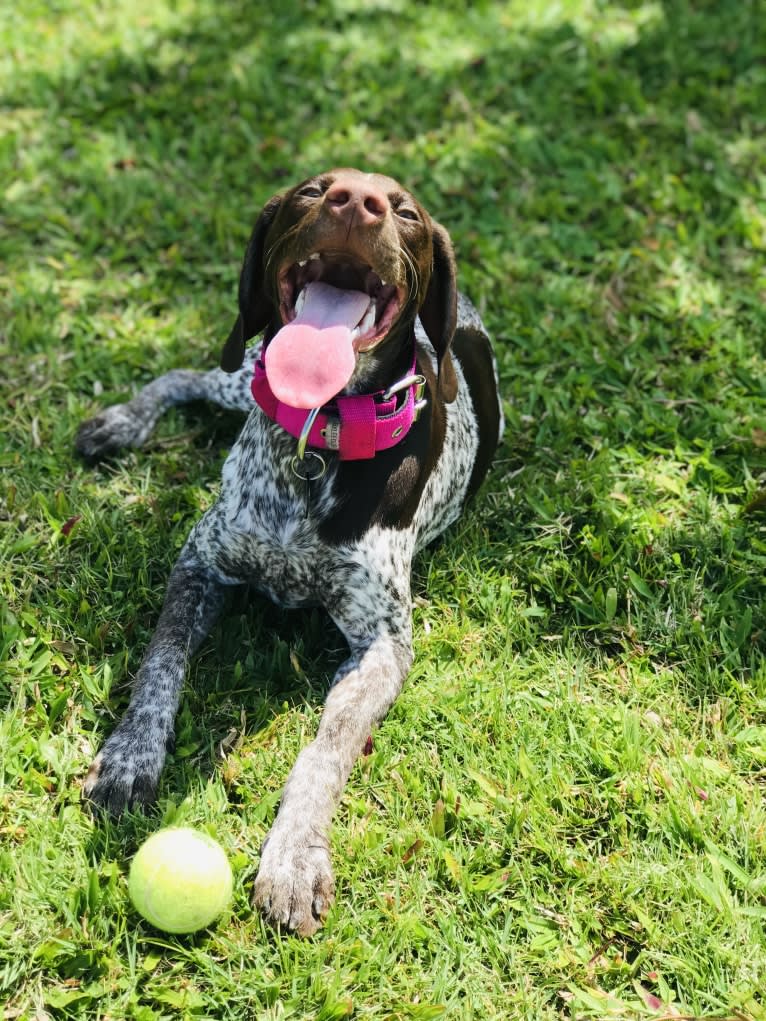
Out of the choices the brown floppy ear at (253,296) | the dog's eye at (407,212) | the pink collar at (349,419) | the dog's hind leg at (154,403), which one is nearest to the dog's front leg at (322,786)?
the pink collar at (349,419)

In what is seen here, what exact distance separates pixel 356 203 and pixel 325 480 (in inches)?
35.9

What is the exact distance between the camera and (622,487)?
4.41 metres

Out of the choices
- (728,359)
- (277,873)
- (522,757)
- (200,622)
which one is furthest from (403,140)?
(277,873)

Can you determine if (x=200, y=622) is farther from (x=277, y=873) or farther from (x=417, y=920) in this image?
(x=417, y=920)

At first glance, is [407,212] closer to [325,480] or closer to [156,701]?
[325,480]

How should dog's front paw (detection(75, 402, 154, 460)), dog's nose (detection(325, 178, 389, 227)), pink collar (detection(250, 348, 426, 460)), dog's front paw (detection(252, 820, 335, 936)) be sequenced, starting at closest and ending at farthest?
dog's front paw (detection(252, 820, 335, 936)) < dog's nose (detection(325, 178, 389, 227)) < pink collar (detection(250, 348, 426, 460)) < dog's front paw (detection(75, 402, 154, 460))

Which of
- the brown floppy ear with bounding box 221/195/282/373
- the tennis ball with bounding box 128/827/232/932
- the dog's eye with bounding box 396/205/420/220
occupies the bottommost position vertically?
the tennis ball with bounding box 128/827/232/932

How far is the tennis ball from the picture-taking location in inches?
103

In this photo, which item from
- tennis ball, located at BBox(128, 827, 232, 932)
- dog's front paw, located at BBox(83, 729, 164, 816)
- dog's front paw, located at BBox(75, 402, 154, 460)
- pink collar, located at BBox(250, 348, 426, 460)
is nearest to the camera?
tennis ball, located at BBox(128, 827, 232, 932)

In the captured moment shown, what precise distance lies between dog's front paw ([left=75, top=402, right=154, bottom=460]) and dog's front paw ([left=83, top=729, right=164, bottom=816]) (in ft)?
5.09

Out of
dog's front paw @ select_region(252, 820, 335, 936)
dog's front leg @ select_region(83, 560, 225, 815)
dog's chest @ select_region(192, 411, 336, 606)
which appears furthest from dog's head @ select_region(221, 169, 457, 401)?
dog's front paw @ select_region(252, 820, 335, 936)

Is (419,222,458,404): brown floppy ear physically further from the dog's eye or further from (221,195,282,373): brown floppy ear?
(221,195,282,373): brown floppy ear

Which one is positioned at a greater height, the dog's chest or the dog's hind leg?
the dog's chest

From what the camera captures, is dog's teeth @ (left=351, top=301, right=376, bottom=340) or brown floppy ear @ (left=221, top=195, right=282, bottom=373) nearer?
dog's teeth @ (left=351, top=301, right=376, bottom=340)
